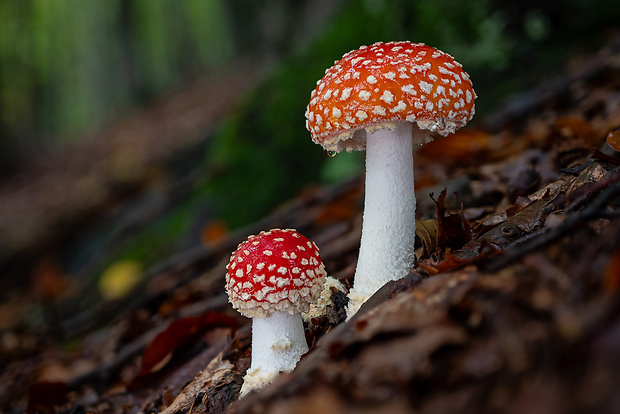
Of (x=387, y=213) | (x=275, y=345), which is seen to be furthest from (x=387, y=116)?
(x=275, y=345)

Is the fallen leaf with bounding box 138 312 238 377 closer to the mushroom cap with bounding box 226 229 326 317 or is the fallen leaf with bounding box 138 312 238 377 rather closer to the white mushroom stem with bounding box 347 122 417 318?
the mushroom cap with bounding box 226 229 326 317

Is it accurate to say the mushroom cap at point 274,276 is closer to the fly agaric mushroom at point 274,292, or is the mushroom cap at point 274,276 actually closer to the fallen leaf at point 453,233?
the fly agaric mushroom at point 274,292

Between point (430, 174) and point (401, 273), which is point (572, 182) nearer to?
point (401, 273)

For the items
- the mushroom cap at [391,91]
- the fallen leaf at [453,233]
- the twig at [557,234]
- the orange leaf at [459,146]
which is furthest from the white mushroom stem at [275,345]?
the orange leaf at [459,146]

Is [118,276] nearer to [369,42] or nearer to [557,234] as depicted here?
[369,42]

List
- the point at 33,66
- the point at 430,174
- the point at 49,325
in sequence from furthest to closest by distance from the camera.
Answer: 1. the point at 33,66
2. the point at 49,325
3. the point at 430,174

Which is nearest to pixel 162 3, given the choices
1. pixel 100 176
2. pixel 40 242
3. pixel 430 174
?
pixel 100 176
